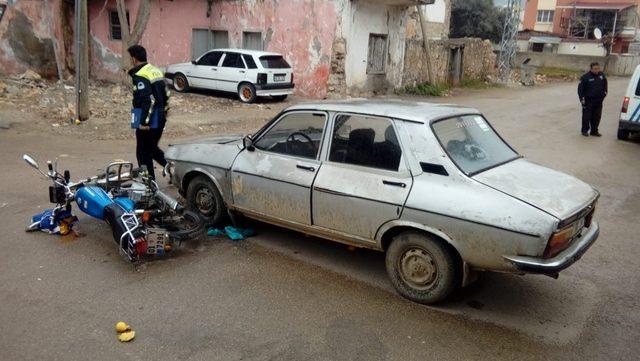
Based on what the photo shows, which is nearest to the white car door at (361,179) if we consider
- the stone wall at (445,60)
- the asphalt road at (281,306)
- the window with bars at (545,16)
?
the asphalt road at (281,306)

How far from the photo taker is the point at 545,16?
185ft

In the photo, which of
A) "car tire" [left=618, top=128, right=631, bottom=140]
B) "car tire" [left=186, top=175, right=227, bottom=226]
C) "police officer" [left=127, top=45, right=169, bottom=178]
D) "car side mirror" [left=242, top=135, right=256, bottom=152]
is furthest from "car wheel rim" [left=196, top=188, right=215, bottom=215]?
"car tire" [left=618, top=128, right=631, bottom=140]

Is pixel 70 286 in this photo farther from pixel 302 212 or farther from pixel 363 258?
pixel 363 258

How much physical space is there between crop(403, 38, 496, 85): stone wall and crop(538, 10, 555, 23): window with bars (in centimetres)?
3200

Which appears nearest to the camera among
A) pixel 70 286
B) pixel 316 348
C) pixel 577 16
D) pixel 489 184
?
pixel 316 348

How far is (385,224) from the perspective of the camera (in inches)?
176

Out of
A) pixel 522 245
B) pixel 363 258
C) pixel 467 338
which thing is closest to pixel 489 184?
pixel 522 245

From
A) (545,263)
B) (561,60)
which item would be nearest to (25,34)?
(545,263)

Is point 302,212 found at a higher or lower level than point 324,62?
lower

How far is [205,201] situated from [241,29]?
570 inches

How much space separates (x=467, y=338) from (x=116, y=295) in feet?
9.04

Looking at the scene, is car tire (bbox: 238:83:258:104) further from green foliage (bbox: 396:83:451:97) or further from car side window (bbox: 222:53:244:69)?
green foliage (bbox: 396:83:451:97)

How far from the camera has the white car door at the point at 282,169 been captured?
16.3ft

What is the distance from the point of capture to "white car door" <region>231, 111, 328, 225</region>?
16.3 ft
